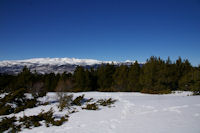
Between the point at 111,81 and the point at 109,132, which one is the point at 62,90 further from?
the point at 111,81

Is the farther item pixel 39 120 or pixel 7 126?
pixel 39 120

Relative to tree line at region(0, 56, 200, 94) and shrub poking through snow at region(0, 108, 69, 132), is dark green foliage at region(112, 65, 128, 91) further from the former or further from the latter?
shrub poking through snow at region(0, 108, 69, 132)

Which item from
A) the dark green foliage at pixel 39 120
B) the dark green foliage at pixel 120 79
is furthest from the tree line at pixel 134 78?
the dark green foliage at pixel 39 120

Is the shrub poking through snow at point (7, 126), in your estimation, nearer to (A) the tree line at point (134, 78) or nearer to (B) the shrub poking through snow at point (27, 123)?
(B) the shrub poking through snow at point (27, 123)

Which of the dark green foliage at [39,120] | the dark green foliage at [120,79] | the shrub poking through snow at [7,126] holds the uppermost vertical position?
the dark green foliage at [120,79]

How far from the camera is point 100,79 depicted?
1457 inches

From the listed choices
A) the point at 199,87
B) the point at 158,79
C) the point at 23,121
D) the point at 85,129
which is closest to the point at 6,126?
the point at 23,121

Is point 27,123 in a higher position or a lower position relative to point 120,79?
lower

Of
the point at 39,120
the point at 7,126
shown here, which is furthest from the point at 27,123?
the point at 7,126

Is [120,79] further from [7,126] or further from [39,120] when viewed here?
[7,126]

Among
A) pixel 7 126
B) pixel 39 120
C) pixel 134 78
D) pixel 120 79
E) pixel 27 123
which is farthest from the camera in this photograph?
pixel 120 79

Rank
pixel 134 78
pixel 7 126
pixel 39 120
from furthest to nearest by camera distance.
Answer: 1. pixel 134 78
2. pixel 39 120
3. pixel 7 126

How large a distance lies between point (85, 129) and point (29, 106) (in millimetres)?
8216

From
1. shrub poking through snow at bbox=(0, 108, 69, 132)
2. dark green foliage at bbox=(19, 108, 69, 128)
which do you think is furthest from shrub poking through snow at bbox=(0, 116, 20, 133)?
dark green foliage at bbox=(19, 108, 69, 128)
